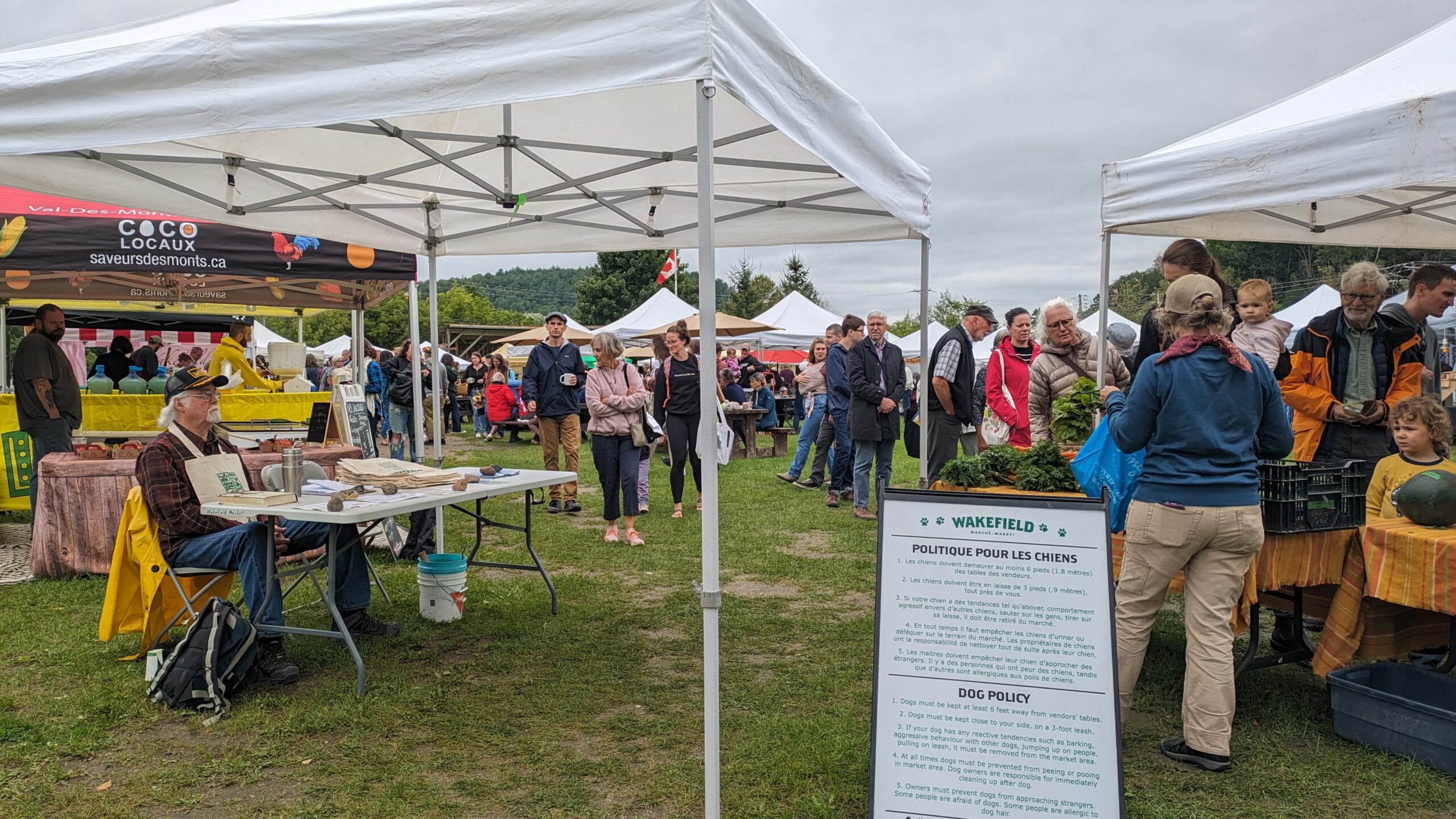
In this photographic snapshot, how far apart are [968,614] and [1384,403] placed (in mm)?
3437

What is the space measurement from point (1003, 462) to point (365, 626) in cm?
361

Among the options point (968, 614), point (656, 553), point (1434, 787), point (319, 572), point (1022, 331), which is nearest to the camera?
point (968, 614)

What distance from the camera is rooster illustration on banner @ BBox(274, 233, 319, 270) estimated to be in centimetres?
716

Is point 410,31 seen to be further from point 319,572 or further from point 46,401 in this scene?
point 46,401

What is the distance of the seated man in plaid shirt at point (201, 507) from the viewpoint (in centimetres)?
434

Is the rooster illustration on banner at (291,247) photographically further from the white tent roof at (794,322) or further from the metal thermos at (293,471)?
the white tent roof at (794,322)

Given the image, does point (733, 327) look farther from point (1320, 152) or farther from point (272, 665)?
point (1320, 152)

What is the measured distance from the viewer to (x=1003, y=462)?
14.5 ft

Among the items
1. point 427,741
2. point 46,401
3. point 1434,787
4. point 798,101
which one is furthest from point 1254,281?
point 46,401

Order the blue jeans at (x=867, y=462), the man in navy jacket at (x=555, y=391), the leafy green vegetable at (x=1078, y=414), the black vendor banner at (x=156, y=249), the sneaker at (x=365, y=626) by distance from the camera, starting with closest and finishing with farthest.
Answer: the leafy green vegetable at (x=1078, y=414) < the sneaker at (x=365, y=626) < the black vendor banner at (x=156, y=249) < the blue jeans at (x=867, y=462) < the man in navy jacket at (x=555, y=391)

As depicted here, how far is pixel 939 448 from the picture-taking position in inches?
307

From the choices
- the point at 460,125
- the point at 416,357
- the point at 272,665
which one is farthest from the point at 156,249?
the point at 272,665

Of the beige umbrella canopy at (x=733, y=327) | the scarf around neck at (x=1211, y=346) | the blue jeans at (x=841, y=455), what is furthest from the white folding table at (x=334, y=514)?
the beige umbrella canopy at (x=733, y=327)

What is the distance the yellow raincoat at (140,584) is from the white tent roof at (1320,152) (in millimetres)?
5156
